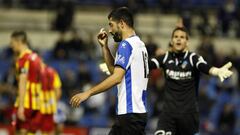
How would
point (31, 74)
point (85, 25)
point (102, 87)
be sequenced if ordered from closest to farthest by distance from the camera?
point (102, 87) < point (31, 74) < point (85, 25)

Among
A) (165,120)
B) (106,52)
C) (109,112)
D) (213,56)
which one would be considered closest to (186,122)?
(165,120)

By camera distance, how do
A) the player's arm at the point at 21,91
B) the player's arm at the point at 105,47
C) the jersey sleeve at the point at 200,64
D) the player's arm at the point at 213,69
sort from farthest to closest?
the player's arm at the point at 21,91
the jersey sleeve at the point at 200,64
the player's arm at the point at 213,69
the player's arm at the point at 105,47

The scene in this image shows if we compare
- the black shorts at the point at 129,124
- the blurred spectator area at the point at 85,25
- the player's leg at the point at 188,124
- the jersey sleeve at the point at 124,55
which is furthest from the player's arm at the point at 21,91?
the blurred spectator area at the point at 85,25

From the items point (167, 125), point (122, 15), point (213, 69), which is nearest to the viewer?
point (122, 15)

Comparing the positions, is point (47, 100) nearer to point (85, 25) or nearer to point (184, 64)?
point (184, 64)

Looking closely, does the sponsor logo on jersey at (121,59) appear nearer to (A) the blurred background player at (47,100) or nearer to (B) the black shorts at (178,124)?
(B) the black shorts at (178,124)

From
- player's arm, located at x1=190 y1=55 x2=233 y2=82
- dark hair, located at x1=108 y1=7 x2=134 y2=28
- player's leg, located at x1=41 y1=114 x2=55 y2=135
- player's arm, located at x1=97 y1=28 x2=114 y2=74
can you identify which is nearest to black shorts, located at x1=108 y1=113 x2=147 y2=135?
player's arm, located at x1=97 y1=28 x2=114 y2=74

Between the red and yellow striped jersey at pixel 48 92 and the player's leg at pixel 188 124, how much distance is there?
3.21 meters

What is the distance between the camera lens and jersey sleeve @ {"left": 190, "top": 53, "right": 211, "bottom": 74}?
9.95 m

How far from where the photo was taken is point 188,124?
409 inches

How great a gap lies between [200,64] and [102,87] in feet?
8.55

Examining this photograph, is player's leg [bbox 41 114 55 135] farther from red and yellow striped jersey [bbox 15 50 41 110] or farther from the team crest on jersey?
the team crest on jersey

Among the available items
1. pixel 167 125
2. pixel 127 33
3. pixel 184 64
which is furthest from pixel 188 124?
pixel 127 33

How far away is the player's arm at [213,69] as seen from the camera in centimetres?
930
